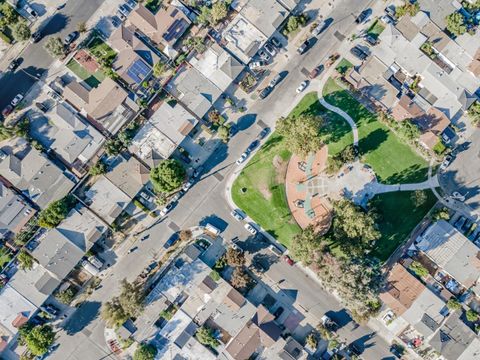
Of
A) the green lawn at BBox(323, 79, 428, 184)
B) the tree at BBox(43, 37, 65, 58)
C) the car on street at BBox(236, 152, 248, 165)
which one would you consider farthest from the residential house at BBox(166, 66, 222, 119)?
the green lawn at BBox(323, 79, 428, 184)

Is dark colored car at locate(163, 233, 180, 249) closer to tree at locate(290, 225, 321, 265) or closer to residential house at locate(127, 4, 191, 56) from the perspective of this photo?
tree at locate(290, 225, 321, 265)

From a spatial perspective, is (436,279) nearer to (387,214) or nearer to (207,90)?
(387,214)

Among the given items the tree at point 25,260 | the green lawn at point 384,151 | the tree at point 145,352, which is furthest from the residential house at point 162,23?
the tree at point 145,352

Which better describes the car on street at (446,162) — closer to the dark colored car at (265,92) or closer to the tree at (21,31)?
the dark colored car at (265,92)

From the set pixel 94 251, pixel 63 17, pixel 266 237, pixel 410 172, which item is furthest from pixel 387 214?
pixel 63 17

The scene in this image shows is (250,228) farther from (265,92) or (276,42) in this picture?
(276,42)

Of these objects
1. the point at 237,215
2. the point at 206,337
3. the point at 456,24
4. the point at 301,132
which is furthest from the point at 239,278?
the point at 456,24
